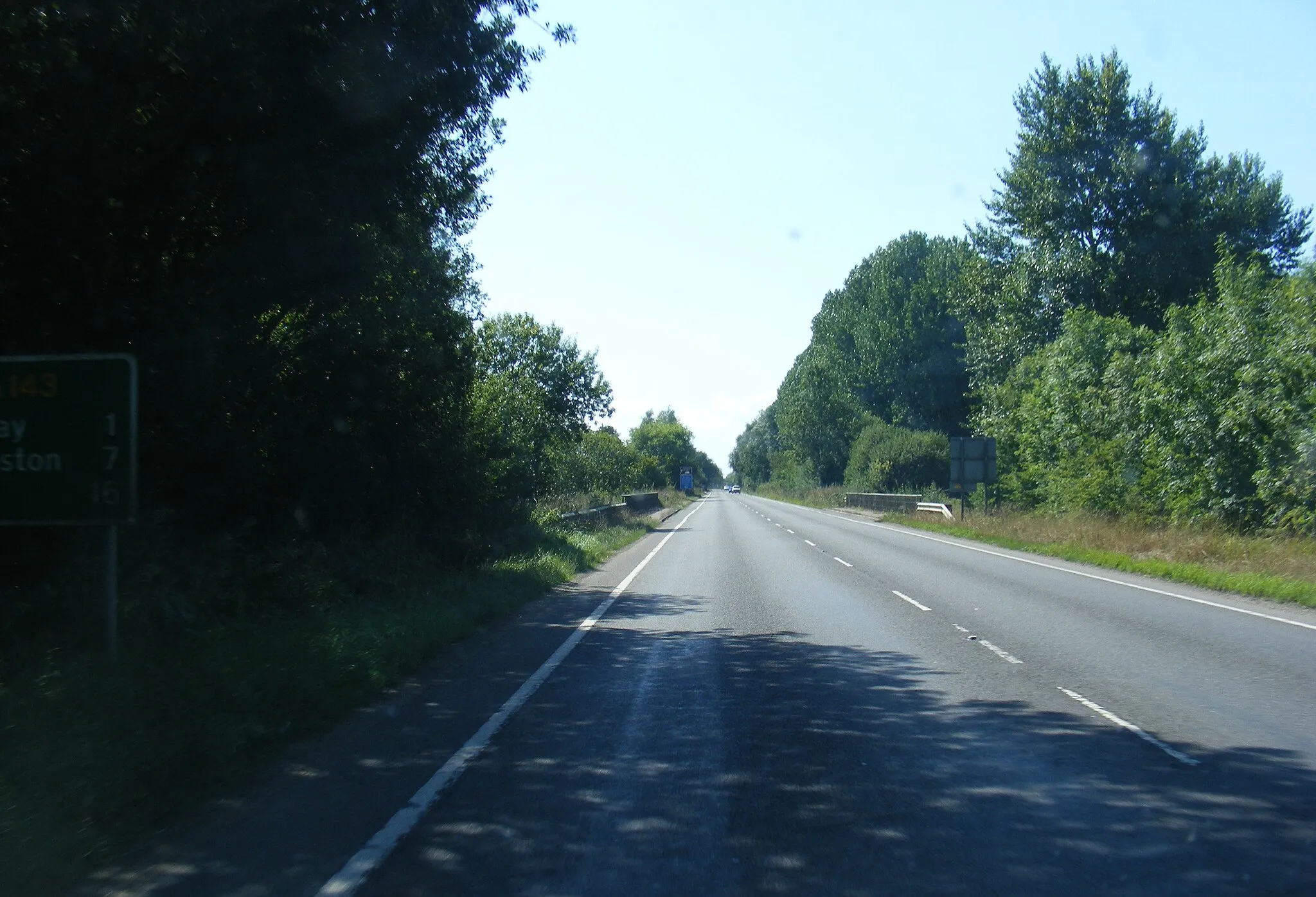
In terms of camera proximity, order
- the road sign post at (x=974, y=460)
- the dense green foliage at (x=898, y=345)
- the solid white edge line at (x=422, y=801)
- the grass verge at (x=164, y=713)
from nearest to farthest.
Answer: the solid white edge line at (x=422, y=801) → the grass verge at (x=164, y=713) → the road sign post at (x=974, y=460) → the dense green foliage at (x=898, y=345)

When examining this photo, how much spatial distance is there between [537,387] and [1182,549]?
72.1ft

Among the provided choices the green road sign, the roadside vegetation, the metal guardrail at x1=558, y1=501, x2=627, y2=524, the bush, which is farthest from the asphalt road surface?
the bush

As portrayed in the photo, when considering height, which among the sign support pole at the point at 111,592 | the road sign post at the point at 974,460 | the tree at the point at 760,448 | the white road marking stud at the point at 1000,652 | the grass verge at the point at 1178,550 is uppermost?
the tree at the point at 760,448

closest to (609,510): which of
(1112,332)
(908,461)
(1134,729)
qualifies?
(1112,332)

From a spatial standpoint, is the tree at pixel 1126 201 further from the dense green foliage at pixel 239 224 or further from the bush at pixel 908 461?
the dense green foliage at pixel 239 224

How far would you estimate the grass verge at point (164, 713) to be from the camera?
5.03 metres

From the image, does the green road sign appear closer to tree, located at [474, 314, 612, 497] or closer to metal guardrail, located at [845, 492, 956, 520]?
tree, located at [474, 314, 612, 497]

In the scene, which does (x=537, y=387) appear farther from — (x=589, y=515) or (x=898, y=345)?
(x=898, y=345)

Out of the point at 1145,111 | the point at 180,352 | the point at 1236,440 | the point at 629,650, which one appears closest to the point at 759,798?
the point at 629,650

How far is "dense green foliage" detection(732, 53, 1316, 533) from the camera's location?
23438mm

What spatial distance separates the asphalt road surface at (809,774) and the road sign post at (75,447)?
2.31 metres

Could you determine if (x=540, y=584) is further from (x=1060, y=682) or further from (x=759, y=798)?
(x=759, y=798)

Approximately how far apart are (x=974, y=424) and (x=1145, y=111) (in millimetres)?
15659

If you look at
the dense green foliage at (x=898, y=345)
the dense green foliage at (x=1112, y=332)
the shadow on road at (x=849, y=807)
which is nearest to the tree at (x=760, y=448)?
the dense green foliage at (x=898, y=345)
